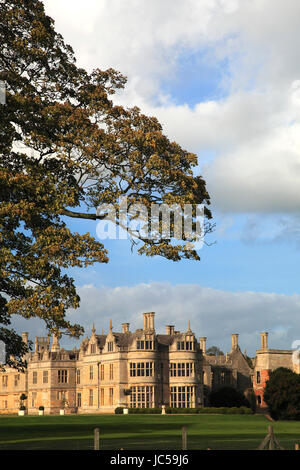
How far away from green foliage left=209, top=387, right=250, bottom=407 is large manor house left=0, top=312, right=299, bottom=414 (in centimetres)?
150

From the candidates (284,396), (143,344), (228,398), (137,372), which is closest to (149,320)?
(143,344)

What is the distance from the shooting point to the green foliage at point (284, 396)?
68562 mm

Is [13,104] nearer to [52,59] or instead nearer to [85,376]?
[52,59]

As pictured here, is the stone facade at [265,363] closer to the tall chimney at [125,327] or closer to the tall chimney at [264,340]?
the tall chimney at [264,340]

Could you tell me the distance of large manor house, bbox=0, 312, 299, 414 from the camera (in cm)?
8044

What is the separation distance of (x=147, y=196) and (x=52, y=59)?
6645 mm

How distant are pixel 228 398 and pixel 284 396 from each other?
49.1 ft

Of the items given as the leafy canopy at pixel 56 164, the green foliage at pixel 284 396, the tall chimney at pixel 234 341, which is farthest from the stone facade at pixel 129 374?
the leafy canopy at pixel 56 164

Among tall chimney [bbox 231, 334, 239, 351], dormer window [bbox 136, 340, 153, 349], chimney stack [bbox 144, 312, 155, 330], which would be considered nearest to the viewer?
dormer window [bbox 136, 340, 153, 349]

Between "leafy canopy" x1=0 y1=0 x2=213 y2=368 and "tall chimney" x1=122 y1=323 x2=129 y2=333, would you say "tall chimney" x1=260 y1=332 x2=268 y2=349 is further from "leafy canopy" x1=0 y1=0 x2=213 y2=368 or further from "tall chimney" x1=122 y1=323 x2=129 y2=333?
"leafy canopy" x1=0 y1=0 x2=213 y2=368

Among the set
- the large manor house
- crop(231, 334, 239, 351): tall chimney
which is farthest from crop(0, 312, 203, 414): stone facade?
crop(231, 334, 239, 351): tall chimney

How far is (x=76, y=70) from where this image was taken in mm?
28188

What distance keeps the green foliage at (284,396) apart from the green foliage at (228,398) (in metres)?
12.0
